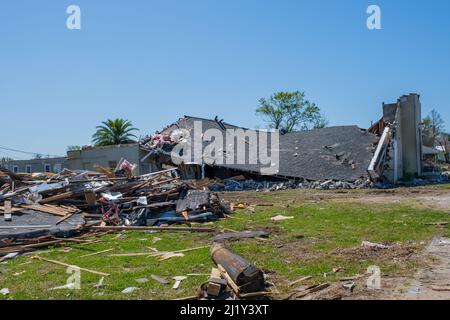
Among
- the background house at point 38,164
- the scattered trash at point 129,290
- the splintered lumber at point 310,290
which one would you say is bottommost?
the scattered trash at point 129,290

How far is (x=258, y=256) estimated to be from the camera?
775cm

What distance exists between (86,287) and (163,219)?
6.49 metres

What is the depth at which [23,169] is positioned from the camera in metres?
46.1

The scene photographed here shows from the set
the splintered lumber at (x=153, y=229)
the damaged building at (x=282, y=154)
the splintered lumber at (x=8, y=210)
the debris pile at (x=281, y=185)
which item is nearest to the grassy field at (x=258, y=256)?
the splintered lumber at (x=153, y=229)

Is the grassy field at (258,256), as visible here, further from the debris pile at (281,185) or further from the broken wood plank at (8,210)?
the debris pile at (281,185)

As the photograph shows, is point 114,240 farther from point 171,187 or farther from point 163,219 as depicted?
point 171,187

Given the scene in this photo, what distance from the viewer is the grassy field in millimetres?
6031

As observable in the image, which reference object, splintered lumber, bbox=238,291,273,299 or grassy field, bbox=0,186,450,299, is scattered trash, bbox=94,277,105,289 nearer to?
grassy field, bbox=0,186,450,299

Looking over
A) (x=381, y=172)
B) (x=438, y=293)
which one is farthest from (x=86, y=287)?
(x=381, y=172)

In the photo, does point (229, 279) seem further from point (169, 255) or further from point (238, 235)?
point (238, 235)
